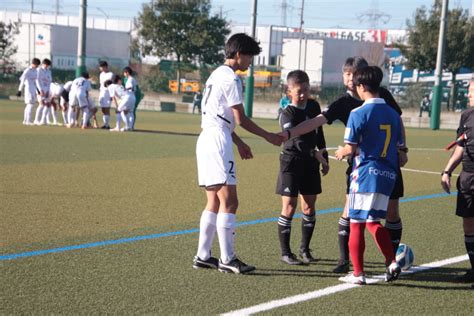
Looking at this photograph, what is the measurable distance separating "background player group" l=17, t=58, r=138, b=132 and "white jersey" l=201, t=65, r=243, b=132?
17.6m

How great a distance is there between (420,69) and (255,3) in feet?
49.1

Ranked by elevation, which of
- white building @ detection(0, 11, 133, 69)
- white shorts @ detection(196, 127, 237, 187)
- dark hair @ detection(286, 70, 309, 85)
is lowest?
white shorts @ detection(196, 127, 237, 187)

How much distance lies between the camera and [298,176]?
301 inches

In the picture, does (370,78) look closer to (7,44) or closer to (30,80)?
(30,80)

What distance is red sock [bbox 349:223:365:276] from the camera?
6.66m

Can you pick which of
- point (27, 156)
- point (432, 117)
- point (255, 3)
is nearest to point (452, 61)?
point (432, 117)

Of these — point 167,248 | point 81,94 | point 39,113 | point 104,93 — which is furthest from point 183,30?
point 167,248

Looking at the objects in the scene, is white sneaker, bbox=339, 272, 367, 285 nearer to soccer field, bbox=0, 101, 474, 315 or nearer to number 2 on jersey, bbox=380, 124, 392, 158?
soccer field, bbox=0, 101, 474, 315

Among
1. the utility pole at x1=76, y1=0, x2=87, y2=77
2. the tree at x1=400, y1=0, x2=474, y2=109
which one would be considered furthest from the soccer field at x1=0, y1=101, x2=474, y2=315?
the tree at x1=400, y1=0, x2=474, y2=109

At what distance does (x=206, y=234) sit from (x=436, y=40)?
41686mm

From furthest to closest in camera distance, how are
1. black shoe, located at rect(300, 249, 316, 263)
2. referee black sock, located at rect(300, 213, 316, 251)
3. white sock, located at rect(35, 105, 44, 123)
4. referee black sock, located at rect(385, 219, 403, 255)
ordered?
white sock, located at rect(35, 105, 44, 123) < referee black sock, located at rect(300, 213, 316, 251) < black shoe, located at rect(300, 249, 316, 263) < referee black sock, located at rect(385, 219, 403, 255)

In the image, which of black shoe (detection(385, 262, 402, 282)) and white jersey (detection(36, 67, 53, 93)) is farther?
white jersey (detection(36, 67, 53, 93))

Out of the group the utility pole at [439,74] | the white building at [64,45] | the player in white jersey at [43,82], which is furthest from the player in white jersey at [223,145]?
the white building at [64,45]

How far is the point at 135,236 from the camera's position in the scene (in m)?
8.56
